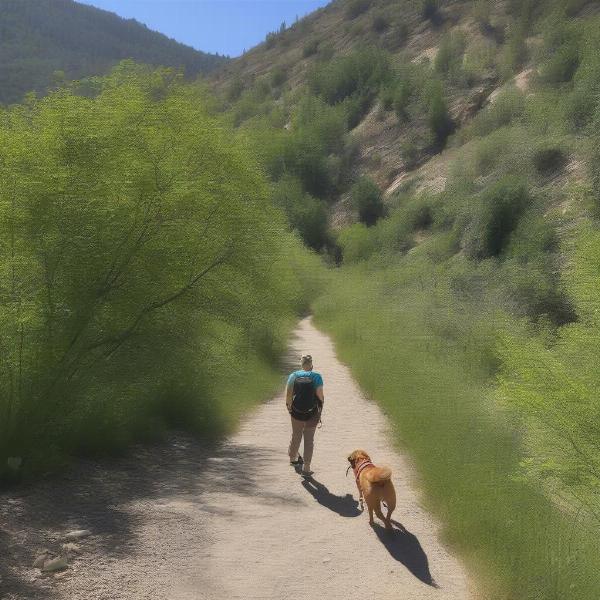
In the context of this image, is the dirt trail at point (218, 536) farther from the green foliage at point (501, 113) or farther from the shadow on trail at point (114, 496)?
the green foliage at point (501, 113)

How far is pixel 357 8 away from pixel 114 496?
96.8 m

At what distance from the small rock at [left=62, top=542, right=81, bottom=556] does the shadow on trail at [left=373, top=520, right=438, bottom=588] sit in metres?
2.99

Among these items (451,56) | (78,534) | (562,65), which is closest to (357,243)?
(562,65)

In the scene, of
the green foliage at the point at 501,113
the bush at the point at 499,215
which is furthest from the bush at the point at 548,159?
the green foliage at the point at 501,113

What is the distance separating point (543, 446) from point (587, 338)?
1307 mm

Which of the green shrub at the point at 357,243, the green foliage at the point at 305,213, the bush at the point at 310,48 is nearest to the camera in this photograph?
the green shrub at the point at 357,243

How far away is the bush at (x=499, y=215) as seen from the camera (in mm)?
33344

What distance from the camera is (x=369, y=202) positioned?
56.5 m

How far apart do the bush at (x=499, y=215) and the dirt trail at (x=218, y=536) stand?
25.0 m

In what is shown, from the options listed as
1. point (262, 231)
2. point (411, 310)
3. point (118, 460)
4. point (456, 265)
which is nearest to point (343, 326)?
point (411, 310)

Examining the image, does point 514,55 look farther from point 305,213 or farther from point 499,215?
point 499,215

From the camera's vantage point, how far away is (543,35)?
170 ft

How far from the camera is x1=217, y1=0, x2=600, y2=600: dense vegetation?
271 inches

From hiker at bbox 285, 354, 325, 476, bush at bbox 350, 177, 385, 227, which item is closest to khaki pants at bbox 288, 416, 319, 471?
hiker at bbox 285, 354, 325, 476
